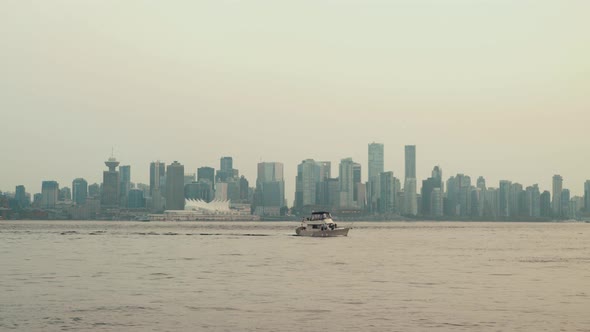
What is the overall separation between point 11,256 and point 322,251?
4725cm

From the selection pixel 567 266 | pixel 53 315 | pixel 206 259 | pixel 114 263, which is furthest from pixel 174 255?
pixel 53 315

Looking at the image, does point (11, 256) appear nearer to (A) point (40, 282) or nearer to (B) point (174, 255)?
(B) point (174, 255)

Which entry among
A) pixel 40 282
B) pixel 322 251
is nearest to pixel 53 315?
pixel 40 282

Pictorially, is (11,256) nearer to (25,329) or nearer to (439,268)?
(439,268)

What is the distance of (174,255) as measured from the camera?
128 metres

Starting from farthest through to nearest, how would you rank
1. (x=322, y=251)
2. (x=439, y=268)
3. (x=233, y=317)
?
(x=322, y=251)
(x=439, y=268)
(x=233, y=317)

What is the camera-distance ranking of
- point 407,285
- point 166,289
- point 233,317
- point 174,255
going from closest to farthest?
point 233,317, point 166,289, point 407,285, point 174,255

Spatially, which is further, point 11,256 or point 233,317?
point 11,256

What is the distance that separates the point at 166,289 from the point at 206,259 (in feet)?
148

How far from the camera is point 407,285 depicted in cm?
7750

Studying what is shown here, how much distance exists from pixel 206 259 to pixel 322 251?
27073 millimetres

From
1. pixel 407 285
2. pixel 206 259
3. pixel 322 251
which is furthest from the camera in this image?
pixel 322 251

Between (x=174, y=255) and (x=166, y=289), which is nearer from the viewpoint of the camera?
(x=166, y=289)

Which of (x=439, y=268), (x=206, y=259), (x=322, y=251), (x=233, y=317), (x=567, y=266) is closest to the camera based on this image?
(x=233, y=317)
